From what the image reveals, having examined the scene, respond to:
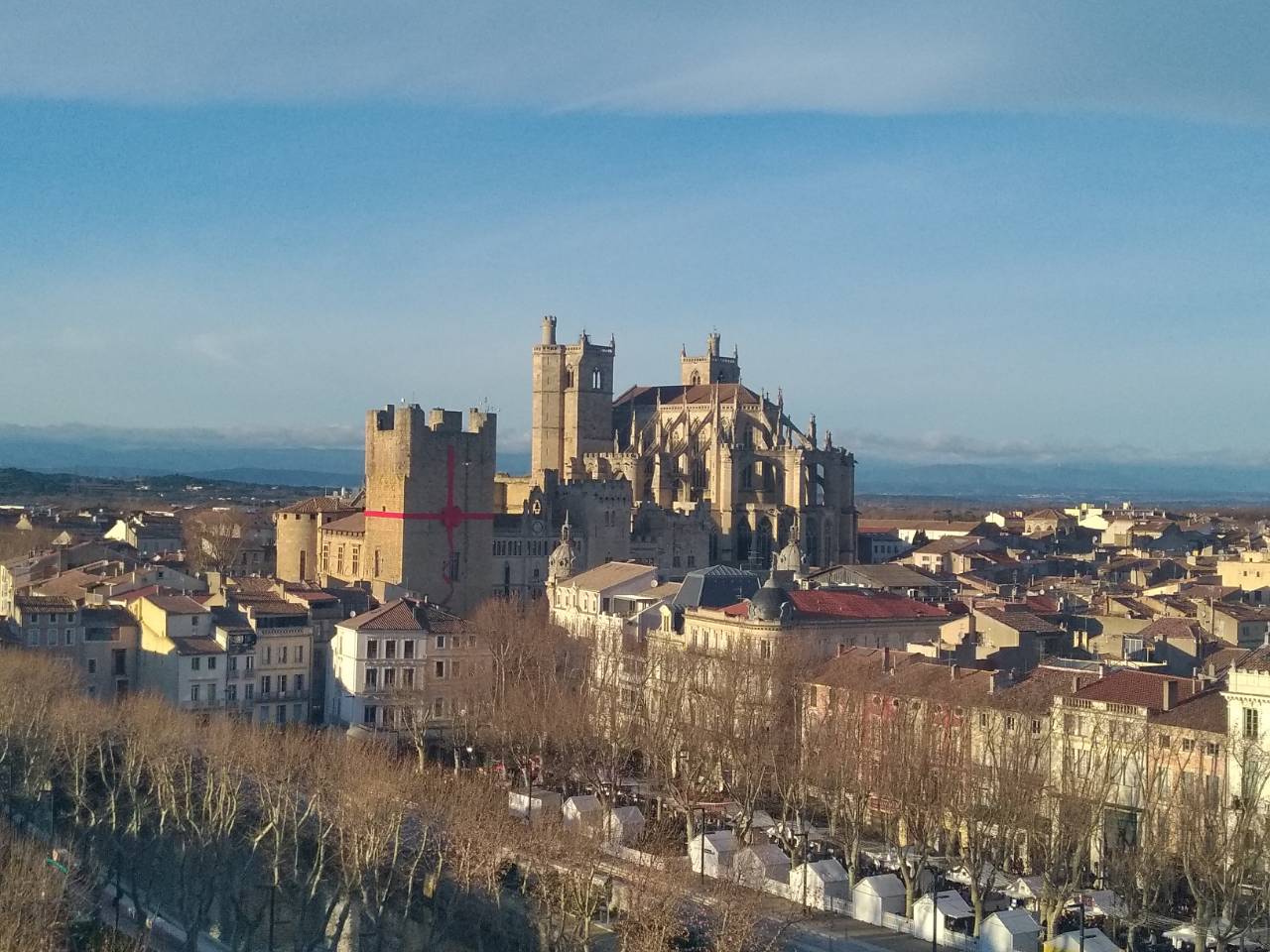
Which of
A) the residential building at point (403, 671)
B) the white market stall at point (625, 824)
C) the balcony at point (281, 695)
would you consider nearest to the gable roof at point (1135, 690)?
the white market stall at point (625, 824)

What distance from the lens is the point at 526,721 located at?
185 feet

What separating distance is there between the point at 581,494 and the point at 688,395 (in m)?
37.4

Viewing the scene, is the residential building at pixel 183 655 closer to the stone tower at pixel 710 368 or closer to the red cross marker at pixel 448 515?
the red cross marker at pixel 448 515

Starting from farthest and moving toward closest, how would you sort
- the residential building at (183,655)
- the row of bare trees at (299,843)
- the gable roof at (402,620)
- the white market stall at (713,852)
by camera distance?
1. the gable roof at (402,620)
2. the residential building at (183,655)
3. the white market stall at (713,852)
4. the row of bare trees at (299,843)

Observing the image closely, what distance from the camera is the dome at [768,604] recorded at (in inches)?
2424

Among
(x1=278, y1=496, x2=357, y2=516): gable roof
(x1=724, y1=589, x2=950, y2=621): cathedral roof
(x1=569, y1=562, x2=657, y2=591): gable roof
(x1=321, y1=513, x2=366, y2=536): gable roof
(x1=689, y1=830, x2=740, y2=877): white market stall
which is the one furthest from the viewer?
(x1=278, y1=496, x2=357, y2=516): gable roof

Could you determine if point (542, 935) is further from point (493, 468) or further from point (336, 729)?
point (493, 468)

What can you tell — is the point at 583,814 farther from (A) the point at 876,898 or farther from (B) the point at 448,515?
(B) the point at 448,515

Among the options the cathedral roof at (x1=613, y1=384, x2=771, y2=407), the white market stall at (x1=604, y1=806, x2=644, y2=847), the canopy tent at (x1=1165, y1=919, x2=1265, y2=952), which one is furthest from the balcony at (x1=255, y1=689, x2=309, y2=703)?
the cathedral roof at (x1=613, y1=384, x2=771, y2=407)

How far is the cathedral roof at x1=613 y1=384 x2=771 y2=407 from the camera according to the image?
13238 cm

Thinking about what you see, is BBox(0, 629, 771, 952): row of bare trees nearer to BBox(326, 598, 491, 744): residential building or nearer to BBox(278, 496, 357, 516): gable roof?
BBox(326, 598, 491, 744): residential building

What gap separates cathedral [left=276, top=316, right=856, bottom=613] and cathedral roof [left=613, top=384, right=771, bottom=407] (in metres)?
0.19

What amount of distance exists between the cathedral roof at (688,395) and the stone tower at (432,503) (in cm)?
4743

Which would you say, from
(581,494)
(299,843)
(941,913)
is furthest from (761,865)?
(581,494)
